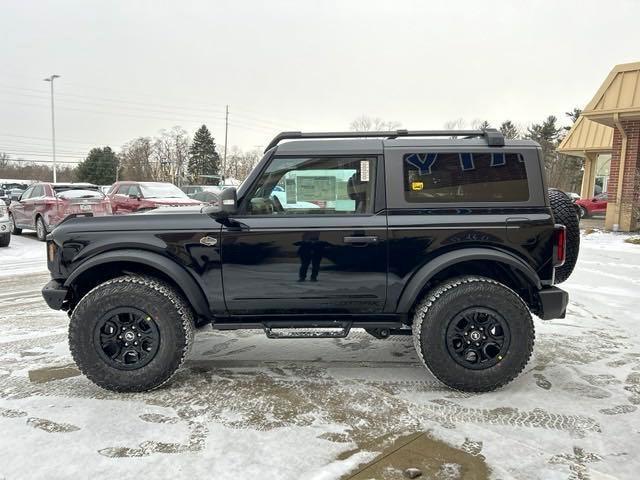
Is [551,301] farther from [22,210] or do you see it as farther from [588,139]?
[588,139]

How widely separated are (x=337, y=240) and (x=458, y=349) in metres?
1.21

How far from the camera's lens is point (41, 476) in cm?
262

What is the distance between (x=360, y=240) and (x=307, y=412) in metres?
1.26

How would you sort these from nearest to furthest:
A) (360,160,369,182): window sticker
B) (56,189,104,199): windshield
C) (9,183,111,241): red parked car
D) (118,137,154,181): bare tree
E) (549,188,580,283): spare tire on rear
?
1. (360,160,369,182): window sticker
2. (549,188,580,283): spare tire on rear
3. (9,183,111,241): red parked car
4. (56,189,104,199): windshield
5. (118,137,154,181): bare tree

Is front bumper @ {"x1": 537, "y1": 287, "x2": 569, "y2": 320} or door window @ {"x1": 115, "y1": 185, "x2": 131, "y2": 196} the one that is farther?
door window @ {"x1": 115, "y1": 185, "x2": 131, "y2": 196}

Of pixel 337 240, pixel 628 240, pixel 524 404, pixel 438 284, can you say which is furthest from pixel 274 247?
pixel 628 240

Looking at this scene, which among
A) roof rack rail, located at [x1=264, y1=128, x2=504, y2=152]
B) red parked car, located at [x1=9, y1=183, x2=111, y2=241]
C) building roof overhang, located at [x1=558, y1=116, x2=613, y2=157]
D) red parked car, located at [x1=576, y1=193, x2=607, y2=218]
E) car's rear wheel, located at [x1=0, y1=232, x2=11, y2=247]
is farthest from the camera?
red parked car, located at [x1=576, y1=193, x2=607, y2=218]

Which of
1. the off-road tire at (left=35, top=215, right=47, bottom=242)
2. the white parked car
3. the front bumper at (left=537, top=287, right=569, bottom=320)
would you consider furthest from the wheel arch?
the off-road tire at (left=35, top=215, right=47, bottom=242)

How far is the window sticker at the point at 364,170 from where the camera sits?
3746 mm

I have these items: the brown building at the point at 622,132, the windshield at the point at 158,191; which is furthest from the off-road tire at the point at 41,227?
the brown building at the point at 622,132

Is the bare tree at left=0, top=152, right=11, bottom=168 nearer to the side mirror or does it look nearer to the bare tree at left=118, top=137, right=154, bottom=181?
the bare tree at left=118, top=137, right=154, bottom=181

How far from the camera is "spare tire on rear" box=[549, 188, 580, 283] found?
4141mm

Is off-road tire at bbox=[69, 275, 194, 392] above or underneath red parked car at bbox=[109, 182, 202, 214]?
underneath

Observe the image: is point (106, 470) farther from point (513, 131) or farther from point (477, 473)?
point (513, 131)
